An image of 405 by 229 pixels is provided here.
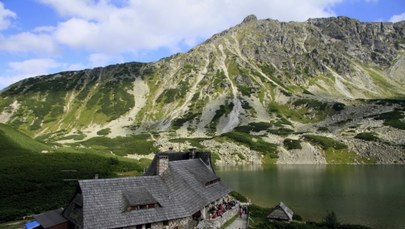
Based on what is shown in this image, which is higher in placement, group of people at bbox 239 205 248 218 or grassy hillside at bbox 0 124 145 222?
grassy hillside at bbox 0 124 145 222

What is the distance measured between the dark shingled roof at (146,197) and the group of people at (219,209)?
155 cm

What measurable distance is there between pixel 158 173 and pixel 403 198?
166ft

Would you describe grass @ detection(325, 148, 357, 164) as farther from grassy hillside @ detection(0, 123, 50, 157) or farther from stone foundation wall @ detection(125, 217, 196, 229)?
stone foundation wall @ detection(125, 217, 196, 229)

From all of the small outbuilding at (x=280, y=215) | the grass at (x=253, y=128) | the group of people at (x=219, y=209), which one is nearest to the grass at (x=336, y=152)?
the grass at (x=253, y=128)

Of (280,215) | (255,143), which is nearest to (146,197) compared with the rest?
(280,215)

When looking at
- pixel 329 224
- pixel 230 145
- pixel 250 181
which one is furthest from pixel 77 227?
pixel 230 145

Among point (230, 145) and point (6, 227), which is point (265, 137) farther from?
point (6, 227)

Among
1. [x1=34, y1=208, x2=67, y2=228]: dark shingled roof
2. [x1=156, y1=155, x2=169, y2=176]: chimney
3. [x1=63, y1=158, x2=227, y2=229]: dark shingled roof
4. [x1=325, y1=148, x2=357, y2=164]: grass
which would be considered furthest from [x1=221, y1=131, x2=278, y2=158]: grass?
[x1=34, y1=208, x2=67, y2=228]: dark shingled roof

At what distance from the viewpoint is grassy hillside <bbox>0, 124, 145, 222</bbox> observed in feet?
183

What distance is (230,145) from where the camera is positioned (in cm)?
16238

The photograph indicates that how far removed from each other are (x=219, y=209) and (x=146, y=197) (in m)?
14.3

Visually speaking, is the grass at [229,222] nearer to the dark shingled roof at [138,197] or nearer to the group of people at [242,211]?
the group of people at [242,211]

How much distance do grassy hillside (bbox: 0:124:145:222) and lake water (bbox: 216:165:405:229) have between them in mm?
33230

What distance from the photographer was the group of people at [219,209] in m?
46.5
